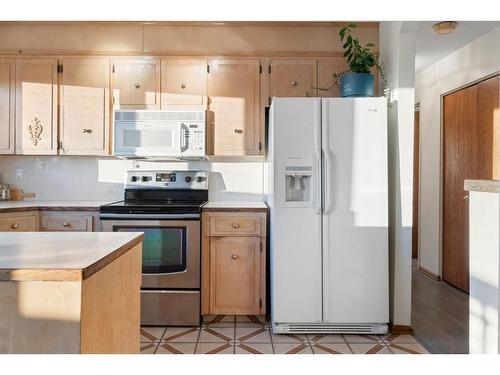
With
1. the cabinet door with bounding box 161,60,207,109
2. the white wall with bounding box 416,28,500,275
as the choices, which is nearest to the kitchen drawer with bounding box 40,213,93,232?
the cabinet door with bounding box 161,60,207,109

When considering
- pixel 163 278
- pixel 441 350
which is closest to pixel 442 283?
pixel 441 350

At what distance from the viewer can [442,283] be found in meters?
4.04

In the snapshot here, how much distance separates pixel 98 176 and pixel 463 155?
132 inches

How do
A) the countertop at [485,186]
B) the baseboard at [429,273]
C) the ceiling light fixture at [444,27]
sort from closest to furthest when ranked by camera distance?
the countertop at [485,186]
the ceiling light fixture at [444,27]
the baseboard at [429,273]

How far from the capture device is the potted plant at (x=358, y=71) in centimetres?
283

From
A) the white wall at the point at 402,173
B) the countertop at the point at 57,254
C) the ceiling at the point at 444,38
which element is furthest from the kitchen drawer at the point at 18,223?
the ceiling at the point at 444,38

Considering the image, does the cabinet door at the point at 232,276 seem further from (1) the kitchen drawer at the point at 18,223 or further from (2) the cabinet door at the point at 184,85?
(1) the kitchen drawer at the point at 18,223

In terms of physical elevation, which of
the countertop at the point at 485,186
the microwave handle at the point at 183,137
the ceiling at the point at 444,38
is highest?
the ceiling at the point at 444,38

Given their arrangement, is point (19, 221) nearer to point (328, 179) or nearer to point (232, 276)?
point (232, 276)

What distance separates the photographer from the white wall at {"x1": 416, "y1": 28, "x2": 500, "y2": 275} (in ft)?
11.7

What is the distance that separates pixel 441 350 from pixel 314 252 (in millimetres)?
959

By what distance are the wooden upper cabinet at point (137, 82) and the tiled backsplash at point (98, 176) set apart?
569 millimetres
